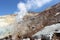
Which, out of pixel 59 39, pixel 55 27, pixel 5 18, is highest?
pixel 5 18

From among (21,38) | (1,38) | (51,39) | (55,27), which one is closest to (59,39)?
(51,39)

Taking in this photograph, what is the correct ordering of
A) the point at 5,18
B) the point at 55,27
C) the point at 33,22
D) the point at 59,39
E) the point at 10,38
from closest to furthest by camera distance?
the point at 59,39 → the point at 55,27 → the point at 10,38 → the point at 33,22 → the point at 5,18

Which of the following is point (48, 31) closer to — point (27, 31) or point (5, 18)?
point (27, 31)

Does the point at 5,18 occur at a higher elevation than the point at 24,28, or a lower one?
higher

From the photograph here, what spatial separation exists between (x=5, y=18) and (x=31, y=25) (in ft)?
89.4

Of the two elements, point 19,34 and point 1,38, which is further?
point 1,38

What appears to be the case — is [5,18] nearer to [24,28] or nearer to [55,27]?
[24,28]

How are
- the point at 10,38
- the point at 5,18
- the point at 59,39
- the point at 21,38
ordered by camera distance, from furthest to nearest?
1. the point at 5,18
2. the point at 10,38
3. the point at 21,38
4. the point at 59,39

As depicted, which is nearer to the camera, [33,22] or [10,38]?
[10,38]

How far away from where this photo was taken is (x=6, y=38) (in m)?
21.4

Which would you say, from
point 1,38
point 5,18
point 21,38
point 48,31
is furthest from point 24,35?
point 5,18

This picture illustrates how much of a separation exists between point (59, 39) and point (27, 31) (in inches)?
289

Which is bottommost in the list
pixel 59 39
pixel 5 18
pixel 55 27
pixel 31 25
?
pixel 59 39

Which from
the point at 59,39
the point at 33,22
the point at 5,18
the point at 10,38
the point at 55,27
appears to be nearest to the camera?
the point at 59,39
